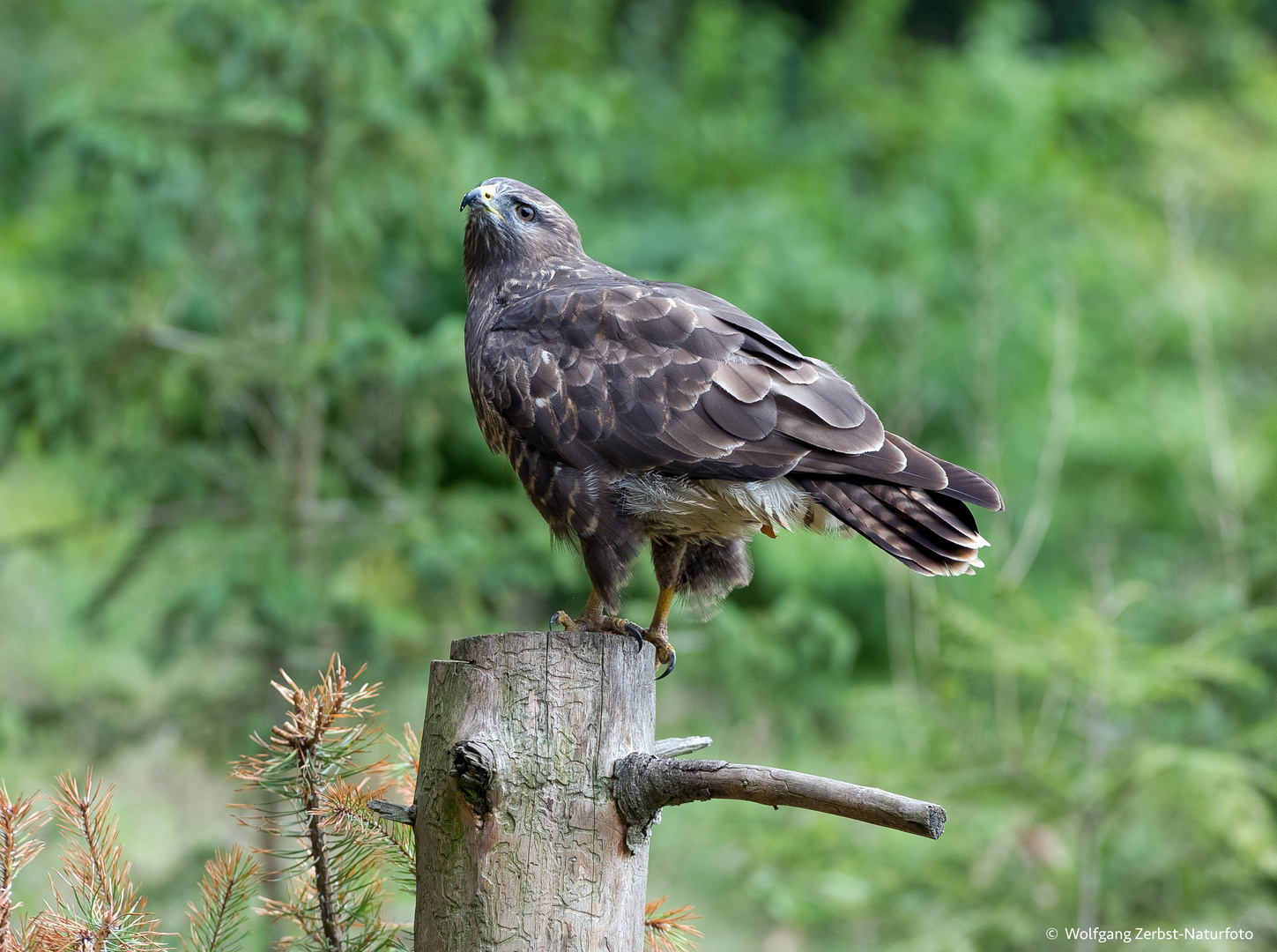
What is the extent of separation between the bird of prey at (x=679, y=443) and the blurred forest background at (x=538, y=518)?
2.87 feet

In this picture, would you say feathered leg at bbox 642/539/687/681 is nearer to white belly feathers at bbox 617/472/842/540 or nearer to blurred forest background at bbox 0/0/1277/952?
white belly feathers at bbox 617/472/842/540

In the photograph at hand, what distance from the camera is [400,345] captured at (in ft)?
15.4

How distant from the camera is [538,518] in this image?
5.38 meters

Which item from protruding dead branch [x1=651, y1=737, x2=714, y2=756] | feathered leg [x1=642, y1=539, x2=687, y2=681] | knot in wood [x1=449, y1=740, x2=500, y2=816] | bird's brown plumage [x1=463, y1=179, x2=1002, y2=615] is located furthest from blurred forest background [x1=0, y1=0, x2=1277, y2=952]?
knot in wood [x1=449, y1=740, x2=500, y2=816]

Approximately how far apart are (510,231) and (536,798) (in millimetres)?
1927

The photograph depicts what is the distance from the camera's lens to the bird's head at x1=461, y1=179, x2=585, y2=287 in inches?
133

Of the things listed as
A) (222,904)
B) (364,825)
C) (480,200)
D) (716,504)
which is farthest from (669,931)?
(480,200)

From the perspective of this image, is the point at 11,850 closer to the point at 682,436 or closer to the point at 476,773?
the point at 476,773

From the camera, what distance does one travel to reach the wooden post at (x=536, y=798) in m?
1.90

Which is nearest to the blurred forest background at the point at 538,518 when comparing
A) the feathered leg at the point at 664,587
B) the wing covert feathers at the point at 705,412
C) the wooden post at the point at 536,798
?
the feathered leg at the point at 664,587

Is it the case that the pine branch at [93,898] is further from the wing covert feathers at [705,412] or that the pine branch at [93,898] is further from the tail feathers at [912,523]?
the tail feathers at [912,523]

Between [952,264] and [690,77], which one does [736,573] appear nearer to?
[952,264]

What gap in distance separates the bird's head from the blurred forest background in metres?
1.18

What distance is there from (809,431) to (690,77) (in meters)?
8.73
